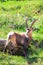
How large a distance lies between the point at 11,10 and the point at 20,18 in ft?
8.40

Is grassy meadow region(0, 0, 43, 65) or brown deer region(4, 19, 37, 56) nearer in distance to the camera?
grassy meadow region(0, 0, 43, 65)

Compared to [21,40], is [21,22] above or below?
below

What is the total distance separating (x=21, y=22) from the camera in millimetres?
19047

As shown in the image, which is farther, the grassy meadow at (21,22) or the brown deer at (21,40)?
the brown deer at (21,40)

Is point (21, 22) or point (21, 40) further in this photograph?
point (21, 22)

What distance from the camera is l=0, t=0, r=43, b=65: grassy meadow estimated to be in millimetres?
14094

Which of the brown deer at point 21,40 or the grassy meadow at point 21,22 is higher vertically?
the brown deer at point 21,40

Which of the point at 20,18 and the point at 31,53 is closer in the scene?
the point at 31,53

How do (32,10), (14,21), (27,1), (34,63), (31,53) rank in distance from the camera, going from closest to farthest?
(34,63)
(31,53)
(14,21)
(32,10)
(27,1)

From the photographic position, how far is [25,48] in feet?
49.1

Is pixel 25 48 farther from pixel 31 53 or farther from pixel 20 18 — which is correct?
pixel 20 18

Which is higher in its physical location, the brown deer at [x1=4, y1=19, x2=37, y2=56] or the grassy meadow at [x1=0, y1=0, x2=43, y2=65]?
the brown deer at [x1=4, y1=19, x2=37, y2=56]

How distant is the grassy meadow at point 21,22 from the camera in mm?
14094

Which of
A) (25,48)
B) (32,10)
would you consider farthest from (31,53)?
(32,10)
